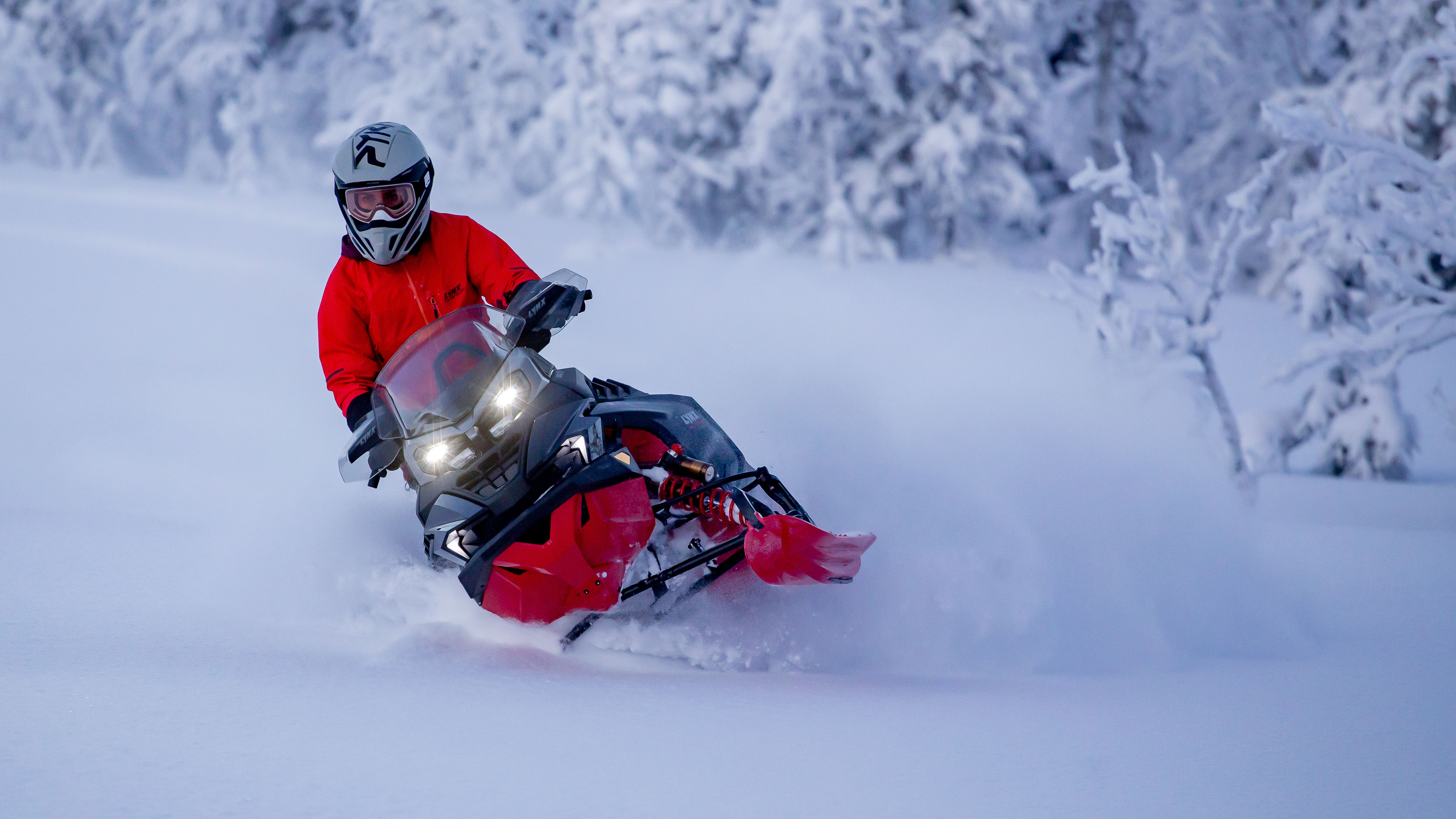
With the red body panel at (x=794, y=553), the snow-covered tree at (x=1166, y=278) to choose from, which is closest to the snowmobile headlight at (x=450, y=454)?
the red body panel at (x=794, y=553)

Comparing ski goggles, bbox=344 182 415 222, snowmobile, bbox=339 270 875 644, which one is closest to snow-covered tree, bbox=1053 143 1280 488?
snowmobile, bbox=339 270 875 644

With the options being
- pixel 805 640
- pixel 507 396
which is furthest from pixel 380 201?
pixel 805 640

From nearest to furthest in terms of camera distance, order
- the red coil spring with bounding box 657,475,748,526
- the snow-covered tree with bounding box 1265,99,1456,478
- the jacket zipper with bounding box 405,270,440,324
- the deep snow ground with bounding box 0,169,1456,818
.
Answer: the deep snow ground with bounding box 0,169,1456,818, the red coil spring with bounding box 657,475,748,526, the jacket zipper with bounding box 405,270,440,324, the snow-covered tree with bounding box 1265,99,1456,478

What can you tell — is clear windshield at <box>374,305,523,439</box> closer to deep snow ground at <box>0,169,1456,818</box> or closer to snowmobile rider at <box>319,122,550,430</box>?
snowmobile rider at <box>319,122,550,430</box>

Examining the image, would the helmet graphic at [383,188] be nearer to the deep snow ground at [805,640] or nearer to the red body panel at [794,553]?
the deep snow ground at [805,640]

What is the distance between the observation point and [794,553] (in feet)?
13.0

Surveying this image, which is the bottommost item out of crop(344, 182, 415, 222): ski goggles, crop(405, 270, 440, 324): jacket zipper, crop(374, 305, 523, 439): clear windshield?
crop(374, 305, 523, 439): clear windshield

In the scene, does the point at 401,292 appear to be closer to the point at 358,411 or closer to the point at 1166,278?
the point at 358,411

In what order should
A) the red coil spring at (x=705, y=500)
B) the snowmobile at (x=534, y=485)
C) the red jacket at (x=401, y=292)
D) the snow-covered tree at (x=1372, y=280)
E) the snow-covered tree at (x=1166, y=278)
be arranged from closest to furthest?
the snowmobile at (x=534, y=485)
the red coil spring at (x=705, y=500)
the red jacket at (x=401, y=292)
the snow-covered tree at (x=1372, y=280)
the snow-covered tree at (x=1166, y=278)

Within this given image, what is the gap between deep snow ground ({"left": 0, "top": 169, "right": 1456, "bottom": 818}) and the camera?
3.29 m

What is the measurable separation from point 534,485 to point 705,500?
2.52 feet

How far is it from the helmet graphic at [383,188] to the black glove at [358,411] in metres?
0.64

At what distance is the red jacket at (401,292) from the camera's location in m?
4.75

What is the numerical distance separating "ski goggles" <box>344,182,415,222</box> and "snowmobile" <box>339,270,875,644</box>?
0.58m
